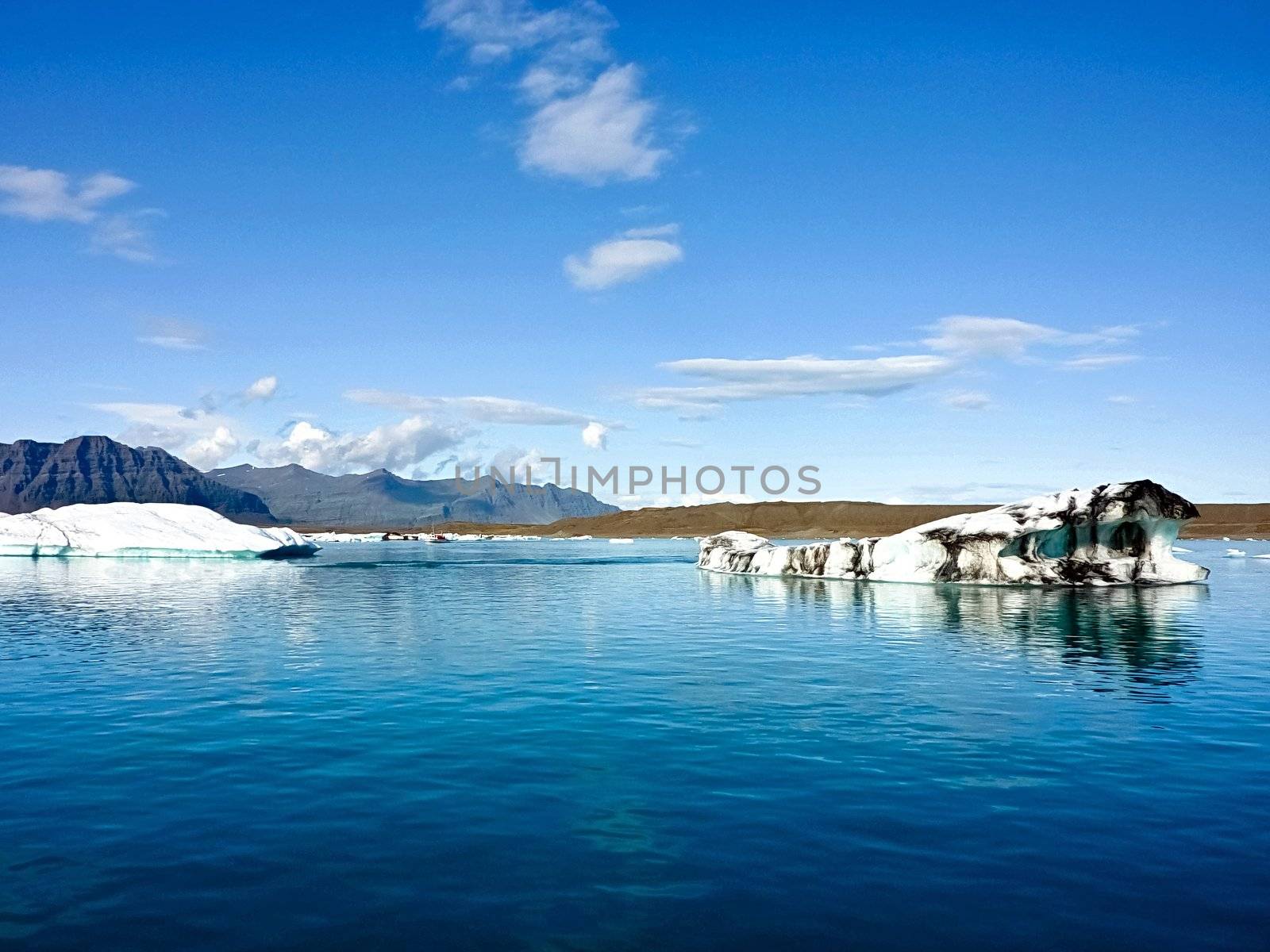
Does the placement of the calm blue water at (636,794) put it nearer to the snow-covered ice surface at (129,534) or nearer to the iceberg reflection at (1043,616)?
the iceberg reflection at (1043,616)

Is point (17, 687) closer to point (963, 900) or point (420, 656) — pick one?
point (420, 656)

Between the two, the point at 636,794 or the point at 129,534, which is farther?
the point at 129,534

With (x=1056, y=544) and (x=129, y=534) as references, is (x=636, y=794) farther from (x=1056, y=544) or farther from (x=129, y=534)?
(x=129, y=534)

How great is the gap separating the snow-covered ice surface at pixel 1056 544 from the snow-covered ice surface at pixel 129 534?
54496 mm

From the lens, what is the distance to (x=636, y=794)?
401 inches

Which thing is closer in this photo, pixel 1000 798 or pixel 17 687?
pixel 1000 798

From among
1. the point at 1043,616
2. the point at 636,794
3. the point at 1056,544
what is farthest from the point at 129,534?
the point at 636,794

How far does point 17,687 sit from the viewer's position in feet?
56.3

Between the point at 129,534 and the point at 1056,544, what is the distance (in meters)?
69.6

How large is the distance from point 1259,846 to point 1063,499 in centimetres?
3549

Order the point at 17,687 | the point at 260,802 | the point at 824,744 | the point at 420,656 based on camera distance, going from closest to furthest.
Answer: the point at 260,802 → the point at 824,744 → the point at 17,687 → the point at 420,656

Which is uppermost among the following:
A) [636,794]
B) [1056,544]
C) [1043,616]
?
[1056,544]

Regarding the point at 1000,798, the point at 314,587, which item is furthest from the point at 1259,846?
the point at 314,587

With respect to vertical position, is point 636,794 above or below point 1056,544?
below
